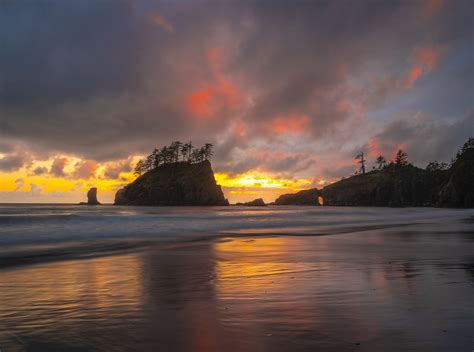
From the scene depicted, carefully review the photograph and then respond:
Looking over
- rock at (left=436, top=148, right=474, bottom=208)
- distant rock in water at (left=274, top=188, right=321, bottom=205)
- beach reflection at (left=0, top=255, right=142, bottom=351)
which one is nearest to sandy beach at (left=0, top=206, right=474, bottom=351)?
beach reflection at (left=0, top=255, right=142, bottom=351)

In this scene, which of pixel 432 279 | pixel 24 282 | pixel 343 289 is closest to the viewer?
pixel 343 289

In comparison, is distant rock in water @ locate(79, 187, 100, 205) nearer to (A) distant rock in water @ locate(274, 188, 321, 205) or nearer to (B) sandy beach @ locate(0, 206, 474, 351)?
(A) distant rock in water @ locate(274, 188, 321, 205)

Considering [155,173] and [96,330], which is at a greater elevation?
[155,173]

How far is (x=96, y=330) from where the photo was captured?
4230 millimetres

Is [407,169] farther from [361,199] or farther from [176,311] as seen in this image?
[176,311]

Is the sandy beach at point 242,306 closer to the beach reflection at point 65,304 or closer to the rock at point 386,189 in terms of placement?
the beach reflection at point 65,304

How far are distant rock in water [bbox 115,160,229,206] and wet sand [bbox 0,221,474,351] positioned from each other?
368ft

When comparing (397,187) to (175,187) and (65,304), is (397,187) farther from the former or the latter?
(65,304)

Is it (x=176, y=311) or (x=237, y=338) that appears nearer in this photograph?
(x=237, y=338)

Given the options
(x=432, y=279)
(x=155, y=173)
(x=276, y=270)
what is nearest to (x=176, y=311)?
(x=276, y=270)

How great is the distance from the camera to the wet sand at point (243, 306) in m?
3.79

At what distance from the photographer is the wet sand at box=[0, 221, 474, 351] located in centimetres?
379

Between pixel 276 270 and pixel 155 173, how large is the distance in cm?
13074

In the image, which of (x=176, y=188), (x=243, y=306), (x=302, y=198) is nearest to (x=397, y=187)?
(x=302, y=198)
